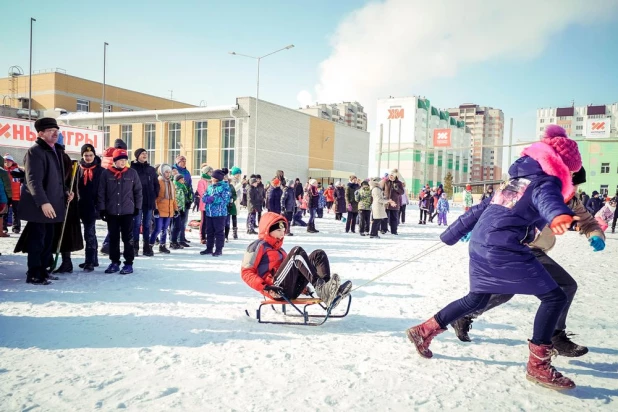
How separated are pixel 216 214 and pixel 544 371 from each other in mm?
6416

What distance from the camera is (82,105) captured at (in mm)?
52156

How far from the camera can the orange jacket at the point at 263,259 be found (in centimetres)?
396

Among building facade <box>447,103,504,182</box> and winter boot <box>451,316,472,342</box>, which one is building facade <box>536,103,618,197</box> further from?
building facade <box>447,103,504,182</box>

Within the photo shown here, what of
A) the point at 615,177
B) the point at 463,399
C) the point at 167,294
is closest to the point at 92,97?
the point at 167,294

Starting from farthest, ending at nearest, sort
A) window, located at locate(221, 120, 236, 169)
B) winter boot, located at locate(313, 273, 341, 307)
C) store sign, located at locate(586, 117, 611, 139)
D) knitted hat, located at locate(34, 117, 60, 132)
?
store sign, located at locate(586, 117, 611, 139), window, located at locate(221, 120, 236, 169), knitted hat, located at locate(34, 117, 60, 132), winter boot, located at locate(313, 273, 341, 307)

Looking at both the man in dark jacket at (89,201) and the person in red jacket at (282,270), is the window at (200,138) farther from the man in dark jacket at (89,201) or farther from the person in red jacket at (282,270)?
the person in red jacket at (282,270)

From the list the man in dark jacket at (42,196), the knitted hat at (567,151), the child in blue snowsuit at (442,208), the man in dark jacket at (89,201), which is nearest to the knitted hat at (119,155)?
the man in dark jacket at (89,201)

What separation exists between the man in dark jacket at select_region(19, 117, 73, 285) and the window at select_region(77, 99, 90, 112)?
54.7 metres

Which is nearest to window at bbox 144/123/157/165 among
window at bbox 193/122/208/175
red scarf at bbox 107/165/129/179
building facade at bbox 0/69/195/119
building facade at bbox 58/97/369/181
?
building facade at bbox 58/97/369/181

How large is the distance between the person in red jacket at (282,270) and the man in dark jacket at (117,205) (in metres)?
2.90

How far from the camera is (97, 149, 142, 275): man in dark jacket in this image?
19.5ft

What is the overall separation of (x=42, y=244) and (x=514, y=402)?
17.8 feet

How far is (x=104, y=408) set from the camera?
236 cm

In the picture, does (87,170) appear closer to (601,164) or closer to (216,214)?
(216,214)
